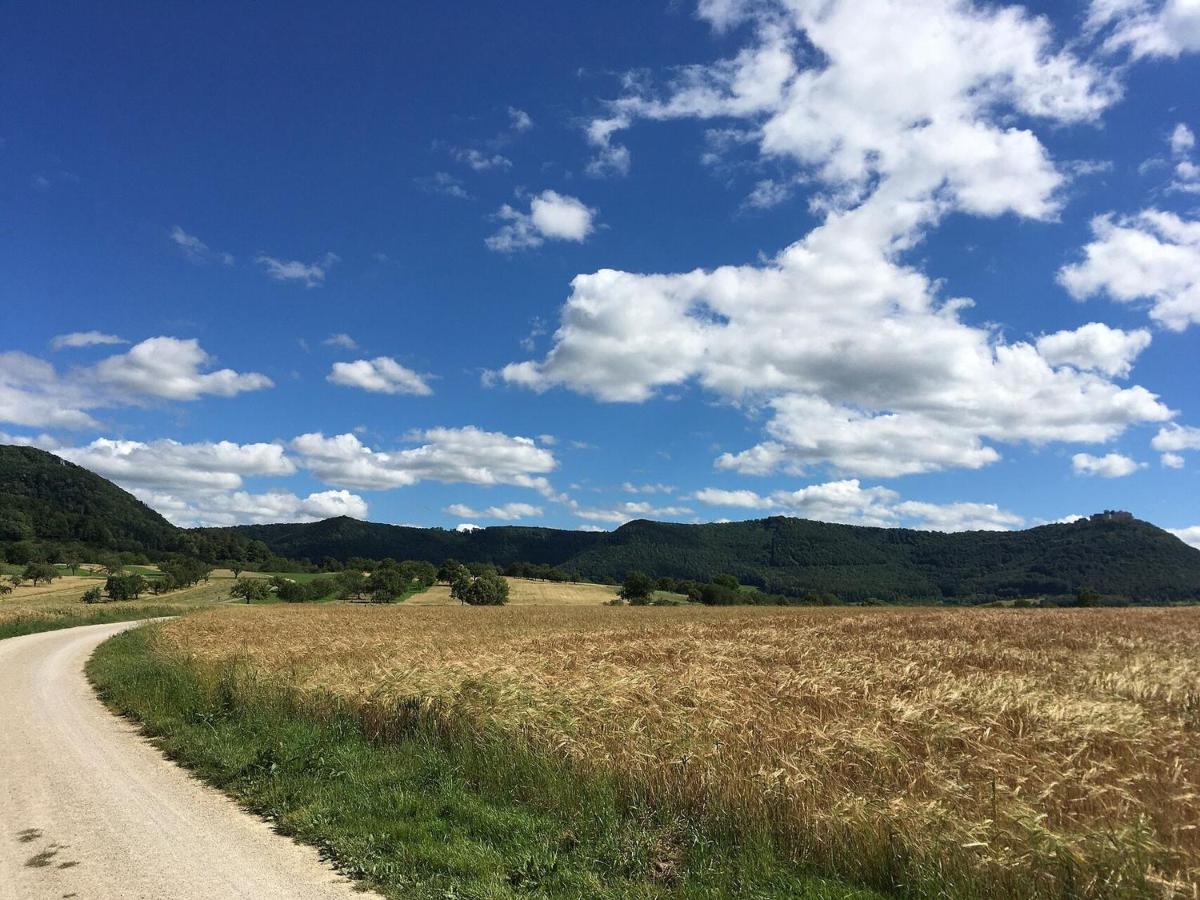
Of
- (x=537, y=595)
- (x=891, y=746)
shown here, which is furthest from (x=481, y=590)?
(x=891, y=746)

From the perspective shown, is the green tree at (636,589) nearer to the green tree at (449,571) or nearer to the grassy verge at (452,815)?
the green tree at (449,571)

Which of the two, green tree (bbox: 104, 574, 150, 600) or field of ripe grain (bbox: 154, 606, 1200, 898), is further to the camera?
green tree (bbox: 104, 574, 150, 600)

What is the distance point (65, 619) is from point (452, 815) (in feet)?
193

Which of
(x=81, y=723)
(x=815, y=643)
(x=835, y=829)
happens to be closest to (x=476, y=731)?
(x=835, y=829)

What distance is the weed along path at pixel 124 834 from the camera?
6500 mm

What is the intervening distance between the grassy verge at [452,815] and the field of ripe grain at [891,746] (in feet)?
1.13

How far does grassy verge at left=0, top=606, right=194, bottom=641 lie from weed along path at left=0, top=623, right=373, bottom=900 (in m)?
36.3

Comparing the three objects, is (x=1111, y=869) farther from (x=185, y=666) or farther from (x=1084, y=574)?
(x=1084, y=574)

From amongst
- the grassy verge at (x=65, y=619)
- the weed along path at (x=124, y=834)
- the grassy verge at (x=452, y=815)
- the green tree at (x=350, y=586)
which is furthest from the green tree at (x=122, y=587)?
the grassy verge at (x=452, y=815)

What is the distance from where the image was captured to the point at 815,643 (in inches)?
934

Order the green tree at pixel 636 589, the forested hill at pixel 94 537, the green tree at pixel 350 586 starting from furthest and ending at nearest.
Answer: the forested hill at pixel 94 537
the green tree at pixel 636 589
the green tree at pixel 350 586

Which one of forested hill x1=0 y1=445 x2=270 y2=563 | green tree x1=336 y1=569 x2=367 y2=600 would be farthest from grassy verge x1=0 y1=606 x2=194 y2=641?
forested hill x1=0 y1=445 x2=270 y2=563

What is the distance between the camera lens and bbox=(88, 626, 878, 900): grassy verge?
21.3ft

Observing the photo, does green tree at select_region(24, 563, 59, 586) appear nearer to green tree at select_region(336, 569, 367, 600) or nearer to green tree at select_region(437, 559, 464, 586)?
green tree at select_region(336, 569, 367, 600)
